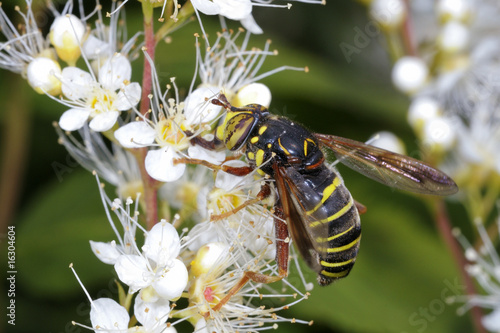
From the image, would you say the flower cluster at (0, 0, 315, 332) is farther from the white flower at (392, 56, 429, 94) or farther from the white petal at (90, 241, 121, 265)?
the white flower at (392, 56, 429, 94)

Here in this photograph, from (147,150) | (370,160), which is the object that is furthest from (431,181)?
(147,150)

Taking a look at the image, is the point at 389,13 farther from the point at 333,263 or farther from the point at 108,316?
the point at 108,316

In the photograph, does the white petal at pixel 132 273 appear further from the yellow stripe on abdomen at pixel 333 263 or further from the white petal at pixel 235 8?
the white petal at pixel 235 8

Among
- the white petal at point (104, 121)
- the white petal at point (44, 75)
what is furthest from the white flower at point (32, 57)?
the white petal at point (104, 121)

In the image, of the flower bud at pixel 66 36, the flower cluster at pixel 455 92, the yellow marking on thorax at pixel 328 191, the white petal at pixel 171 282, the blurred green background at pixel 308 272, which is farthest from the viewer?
the flower cluster at pixel 455 92

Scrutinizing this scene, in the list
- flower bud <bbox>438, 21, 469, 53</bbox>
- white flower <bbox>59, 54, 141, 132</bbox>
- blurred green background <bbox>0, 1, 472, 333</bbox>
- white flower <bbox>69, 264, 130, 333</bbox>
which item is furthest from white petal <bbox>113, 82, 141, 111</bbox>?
flower bud <bbox>438, 21, 469, 53</bbox>

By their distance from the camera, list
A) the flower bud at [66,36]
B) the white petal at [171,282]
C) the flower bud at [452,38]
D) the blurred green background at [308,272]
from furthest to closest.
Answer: the flower bud at [452,38]
the blurred green background at [308,272]
the flower bud at [66,36]
the white petal at [171,282]

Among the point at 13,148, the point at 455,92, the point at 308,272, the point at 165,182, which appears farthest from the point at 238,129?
the point at 455,92

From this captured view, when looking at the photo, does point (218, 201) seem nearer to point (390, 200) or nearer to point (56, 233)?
point (56, 233)
